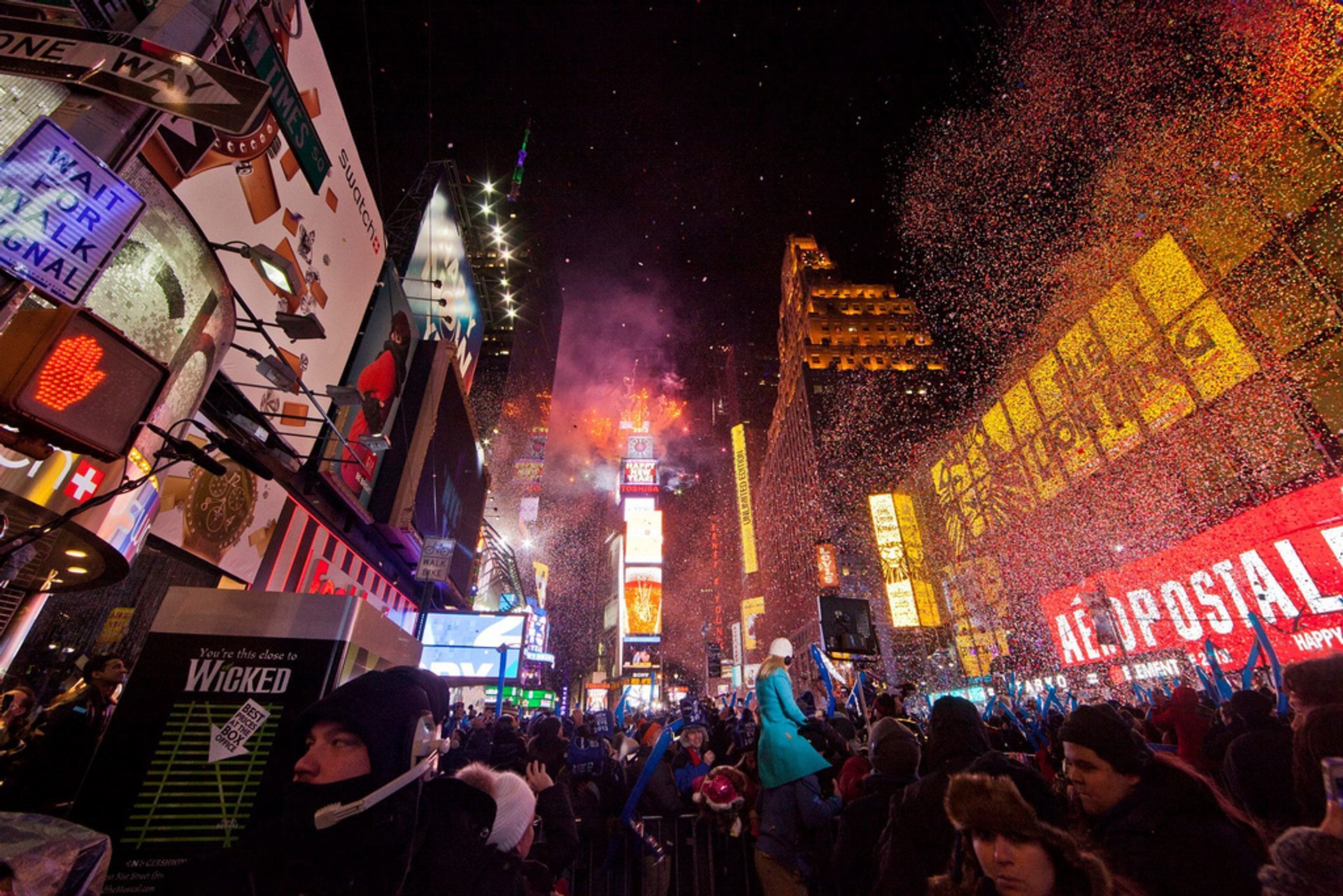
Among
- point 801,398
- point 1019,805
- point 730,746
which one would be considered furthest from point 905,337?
point 1019,805

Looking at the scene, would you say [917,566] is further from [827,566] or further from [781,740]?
[781,740]

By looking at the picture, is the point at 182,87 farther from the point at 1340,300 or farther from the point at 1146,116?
the point at 1146,116

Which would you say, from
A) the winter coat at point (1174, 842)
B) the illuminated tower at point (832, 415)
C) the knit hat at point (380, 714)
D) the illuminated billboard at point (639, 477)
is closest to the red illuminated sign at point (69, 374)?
the knit hat at point (380, 714)

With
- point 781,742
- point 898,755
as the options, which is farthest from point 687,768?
point 898,755

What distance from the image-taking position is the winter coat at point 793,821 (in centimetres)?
431

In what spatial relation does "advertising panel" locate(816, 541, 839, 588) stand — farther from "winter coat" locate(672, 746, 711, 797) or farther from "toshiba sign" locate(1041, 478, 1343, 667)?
"winter coat" locate(672, 746, 711, 797)

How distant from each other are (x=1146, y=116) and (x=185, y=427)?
3317 cm

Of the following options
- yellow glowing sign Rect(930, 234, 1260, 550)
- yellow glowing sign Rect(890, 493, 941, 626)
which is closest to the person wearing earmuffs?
yellow glowing sign Rect(930, 234, 1260, 550)

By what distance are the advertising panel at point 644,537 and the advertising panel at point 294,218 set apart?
38.2 meters

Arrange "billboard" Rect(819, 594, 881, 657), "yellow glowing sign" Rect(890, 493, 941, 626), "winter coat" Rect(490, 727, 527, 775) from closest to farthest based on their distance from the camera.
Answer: "winter coat" Rect(490, 727, 527, 775) < "billboard" Rect(819, 594, 881, 657) < "yellow glowing sign" Rect(890, 493, 941, 626)

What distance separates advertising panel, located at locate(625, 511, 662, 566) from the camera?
48.2 metres

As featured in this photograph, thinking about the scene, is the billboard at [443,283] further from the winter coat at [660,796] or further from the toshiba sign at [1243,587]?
the toshiba sign at [1243,587]

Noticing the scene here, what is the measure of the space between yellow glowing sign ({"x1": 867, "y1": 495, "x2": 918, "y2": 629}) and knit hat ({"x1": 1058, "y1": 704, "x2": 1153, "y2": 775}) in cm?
4158

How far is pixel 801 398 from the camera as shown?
205ft
